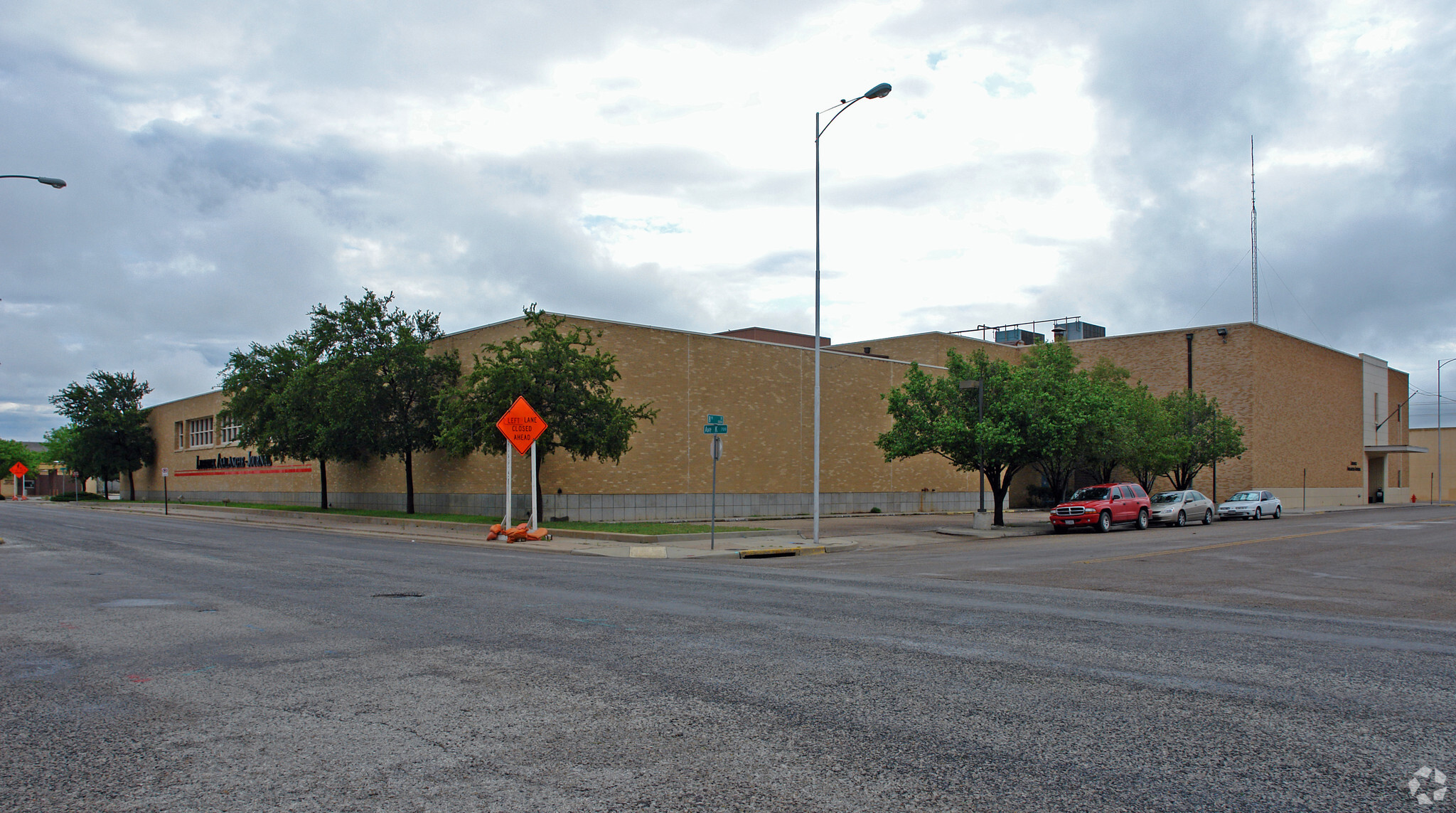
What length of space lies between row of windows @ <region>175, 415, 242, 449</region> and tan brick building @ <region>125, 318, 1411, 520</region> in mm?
185

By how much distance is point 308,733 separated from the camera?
17.5ft

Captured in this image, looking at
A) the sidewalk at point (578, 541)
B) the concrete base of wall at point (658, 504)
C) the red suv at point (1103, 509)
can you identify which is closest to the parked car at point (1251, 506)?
the concrete base of wall at point (658, 504)

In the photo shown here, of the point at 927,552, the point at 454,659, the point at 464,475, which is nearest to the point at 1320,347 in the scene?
the point at 927,552

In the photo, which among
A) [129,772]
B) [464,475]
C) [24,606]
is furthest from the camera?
[464,475]

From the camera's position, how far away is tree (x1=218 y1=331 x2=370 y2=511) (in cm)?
3609

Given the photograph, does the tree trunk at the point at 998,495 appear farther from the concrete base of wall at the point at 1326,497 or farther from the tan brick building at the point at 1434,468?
the tan brick building at the point at 1434,468

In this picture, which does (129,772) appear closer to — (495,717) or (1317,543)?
(495,717)

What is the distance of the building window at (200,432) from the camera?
62969 millimetres

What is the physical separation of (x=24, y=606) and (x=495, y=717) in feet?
28.2

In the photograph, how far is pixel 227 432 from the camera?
59.8m

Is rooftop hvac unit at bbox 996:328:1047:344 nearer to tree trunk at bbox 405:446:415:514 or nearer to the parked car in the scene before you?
the parked car

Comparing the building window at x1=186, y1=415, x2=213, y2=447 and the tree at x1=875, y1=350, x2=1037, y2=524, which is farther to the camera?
the building window at x1=186, y1=415, x2=213, y2=447

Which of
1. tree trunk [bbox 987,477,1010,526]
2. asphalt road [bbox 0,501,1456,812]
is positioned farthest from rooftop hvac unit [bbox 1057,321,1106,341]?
asphalt road [bbox 0,501,1456,812]

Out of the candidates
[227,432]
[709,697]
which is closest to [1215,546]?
[709,697]
